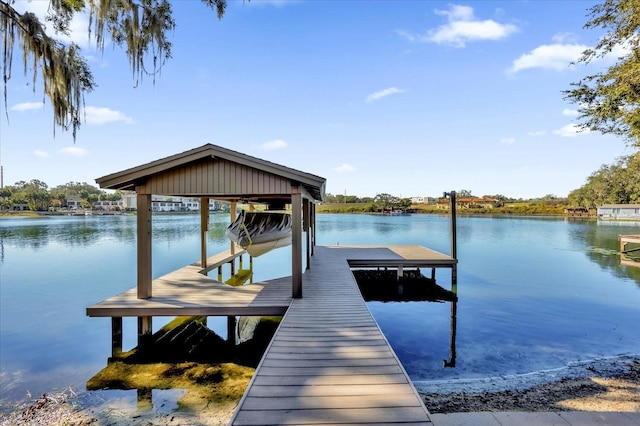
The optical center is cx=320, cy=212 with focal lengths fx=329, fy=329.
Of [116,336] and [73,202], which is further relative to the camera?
[73,202]

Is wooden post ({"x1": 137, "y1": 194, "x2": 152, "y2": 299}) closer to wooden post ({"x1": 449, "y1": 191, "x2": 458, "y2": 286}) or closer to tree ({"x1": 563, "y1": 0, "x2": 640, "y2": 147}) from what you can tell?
wooden post ({"x1": 449, "y1": 191, "x2": 458, "y2": 286})

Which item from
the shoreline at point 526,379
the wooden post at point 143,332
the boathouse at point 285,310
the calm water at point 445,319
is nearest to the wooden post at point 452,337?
the calm water at point 445,319

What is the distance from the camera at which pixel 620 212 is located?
169 ft

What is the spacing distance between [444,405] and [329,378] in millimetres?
2155

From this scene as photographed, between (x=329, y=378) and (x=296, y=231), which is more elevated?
(x=296, y=231)

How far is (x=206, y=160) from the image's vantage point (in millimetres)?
6234

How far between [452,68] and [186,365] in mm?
17798

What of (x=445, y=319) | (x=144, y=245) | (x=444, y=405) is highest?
(x=144, y=245)

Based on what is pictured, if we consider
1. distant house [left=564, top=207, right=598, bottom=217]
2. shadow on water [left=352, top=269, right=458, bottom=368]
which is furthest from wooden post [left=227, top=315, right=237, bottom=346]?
distant house [left=564, top=207, right=598, bottom=217]

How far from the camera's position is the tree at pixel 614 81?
740cm

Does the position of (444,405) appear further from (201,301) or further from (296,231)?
(201,301)

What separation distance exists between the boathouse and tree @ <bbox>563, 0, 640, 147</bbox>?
7.23 metres

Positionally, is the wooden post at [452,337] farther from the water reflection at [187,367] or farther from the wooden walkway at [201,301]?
the water reflection at [187,367]

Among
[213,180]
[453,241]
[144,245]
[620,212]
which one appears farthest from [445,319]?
[620,212]
